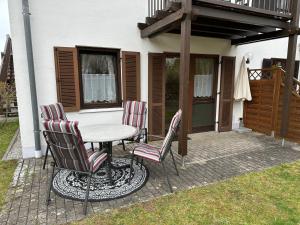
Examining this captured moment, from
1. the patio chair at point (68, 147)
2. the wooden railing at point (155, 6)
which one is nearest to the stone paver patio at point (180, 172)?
the patio chair at point (68, 147)

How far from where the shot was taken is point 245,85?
18.2ft

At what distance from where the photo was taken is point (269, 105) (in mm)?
5270

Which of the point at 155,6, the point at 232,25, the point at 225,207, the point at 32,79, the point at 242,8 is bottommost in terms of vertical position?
the point at 225,207

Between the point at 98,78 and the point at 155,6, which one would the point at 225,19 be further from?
the point at 98,78

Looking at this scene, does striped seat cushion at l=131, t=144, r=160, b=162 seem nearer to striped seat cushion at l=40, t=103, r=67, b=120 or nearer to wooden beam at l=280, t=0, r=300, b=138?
striped seat cushion at l=40, t=103, r=67, b=120

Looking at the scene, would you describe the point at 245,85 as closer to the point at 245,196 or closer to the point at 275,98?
the point at 275,98

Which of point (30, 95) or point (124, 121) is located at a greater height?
point (30, 95)

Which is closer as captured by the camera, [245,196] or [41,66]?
[245,196]

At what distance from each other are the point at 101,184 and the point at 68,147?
3.02 feet

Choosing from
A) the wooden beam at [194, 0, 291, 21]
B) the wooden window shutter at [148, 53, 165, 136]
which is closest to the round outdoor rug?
the wooden window shutter at [148, 53, 165, 136]

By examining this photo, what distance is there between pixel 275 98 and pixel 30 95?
17.7 ft

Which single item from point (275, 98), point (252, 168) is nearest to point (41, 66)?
point (252, 168)

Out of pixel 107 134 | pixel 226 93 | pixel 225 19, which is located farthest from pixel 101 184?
pixel 226 93

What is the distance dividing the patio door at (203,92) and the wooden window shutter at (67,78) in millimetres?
2797
